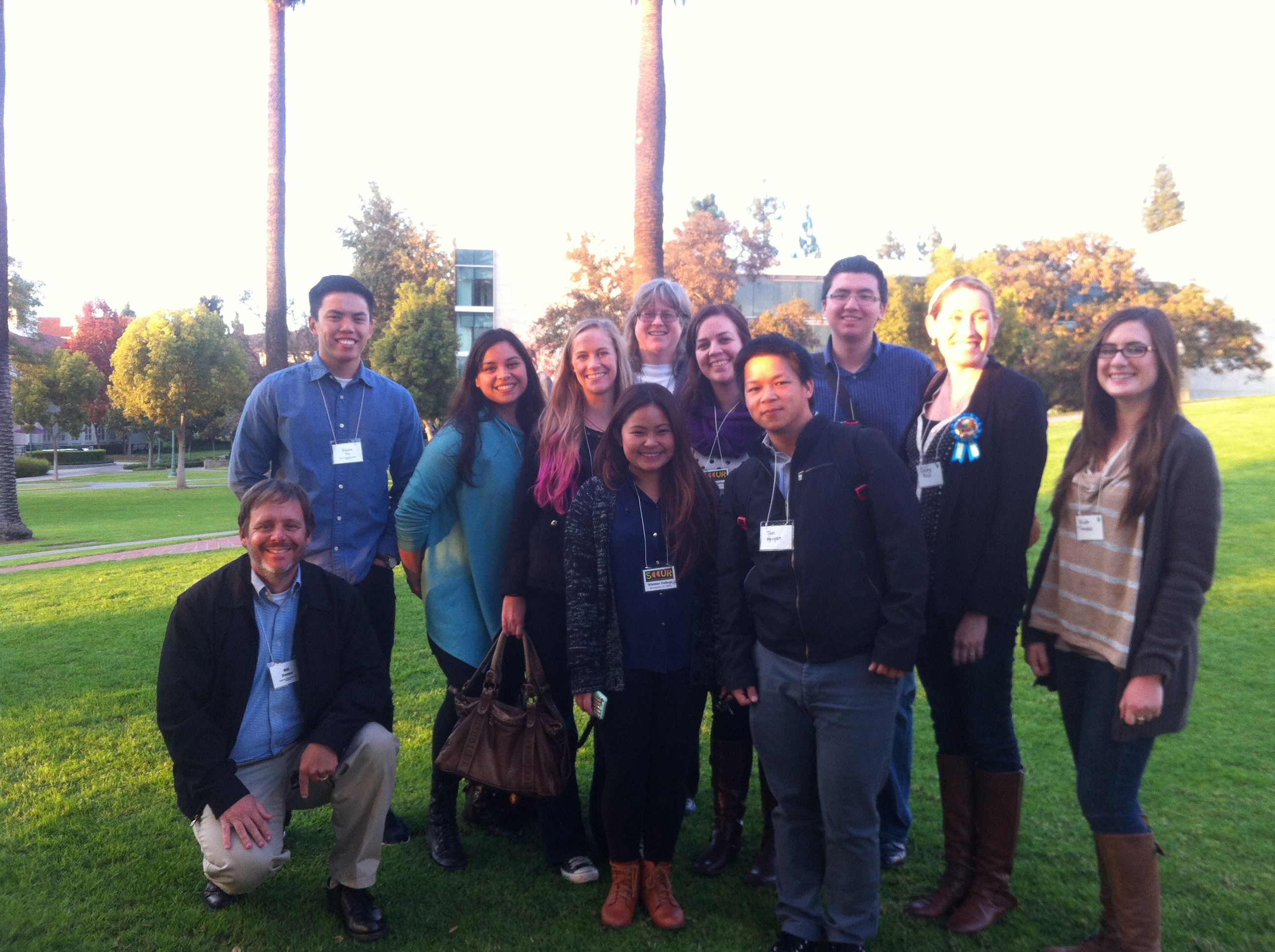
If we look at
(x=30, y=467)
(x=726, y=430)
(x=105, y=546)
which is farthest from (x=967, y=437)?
(x=30, y=467)

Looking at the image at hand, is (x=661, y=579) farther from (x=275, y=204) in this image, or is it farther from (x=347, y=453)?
(x=275, y=204)

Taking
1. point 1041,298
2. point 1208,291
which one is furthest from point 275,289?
point 1208,291

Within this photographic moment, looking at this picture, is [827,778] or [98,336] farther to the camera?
[98,336]

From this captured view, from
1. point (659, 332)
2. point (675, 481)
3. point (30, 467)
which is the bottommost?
point (30, 467)

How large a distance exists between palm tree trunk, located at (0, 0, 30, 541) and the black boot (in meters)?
16.5

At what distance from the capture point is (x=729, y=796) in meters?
3.88

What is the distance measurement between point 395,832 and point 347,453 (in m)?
1.80

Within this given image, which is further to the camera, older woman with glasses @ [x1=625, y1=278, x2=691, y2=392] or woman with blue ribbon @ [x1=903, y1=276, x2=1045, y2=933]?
older woman with glasses @ [x1=625, y1=278, x2=691, y2=392]

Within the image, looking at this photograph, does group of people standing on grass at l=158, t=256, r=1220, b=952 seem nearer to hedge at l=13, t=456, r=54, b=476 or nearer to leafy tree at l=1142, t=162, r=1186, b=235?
hedge at l=13, t=456, r=54, b=476

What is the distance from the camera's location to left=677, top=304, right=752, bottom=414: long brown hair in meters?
3.81

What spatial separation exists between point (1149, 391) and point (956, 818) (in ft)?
5.74

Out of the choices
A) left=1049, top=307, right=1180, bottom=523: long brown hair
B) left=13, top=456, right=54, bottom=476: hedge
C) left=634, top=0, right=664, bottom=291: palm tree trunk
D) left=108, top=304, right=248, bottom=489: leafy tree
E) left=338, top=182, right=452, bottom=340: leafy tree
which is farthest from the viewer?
left=338, top=182, right=452, bottom=340: leafy tree

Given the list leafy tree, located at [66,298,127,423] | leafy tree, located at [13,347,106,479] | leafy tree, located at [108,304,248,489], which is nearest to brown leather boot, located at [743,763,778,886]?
leafy tree, located at [108,304,248,489]

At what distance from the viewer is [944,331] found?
133 inches
